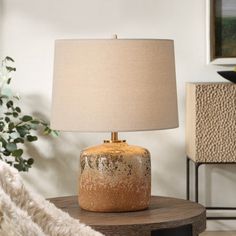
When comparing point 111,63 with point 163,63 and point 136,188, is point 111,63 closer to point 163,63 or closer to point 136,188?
point 163,63

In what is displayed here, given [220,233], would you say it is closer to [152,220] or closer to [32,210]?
[152,220]

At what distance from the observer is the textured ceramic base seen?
241 cm

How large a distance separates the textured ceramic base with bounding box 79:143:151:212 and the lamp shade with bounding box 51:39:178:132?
132mm

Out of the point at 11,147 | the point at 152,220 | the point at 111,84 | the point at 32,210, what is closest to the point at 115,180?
the point at 152,220

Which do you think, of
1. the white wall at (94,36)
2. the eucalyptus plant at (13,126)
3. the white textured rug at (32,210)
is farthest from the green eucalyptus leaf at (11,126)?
the white textured rug at (32,210)

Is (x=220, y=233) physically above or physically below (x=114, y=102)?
below

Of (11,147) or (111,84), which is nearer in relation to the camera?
(111,84)

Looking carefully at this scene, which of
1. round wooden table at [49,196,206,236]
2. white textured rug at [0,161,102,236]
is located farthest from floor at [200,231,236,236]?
white textured rug at [0,161,102,236]

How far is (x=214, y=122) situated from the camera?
309cm

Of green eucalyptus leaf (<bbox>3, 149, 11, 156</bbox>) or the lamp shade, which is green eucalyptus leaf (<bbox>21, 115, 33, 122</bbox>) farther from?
A: the lamp shade

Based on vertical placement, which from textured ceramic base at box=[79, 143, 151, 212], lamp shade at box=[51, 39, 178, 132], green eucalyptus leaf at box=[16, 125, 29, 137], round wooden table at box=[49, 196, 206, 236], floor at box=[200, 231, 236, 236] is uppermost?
lamp shade at box=[51, 39, 178, 132]

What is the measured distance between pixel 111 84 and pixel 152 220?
47cm

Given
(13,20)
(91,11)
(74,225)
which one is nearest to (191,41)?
(91,11)

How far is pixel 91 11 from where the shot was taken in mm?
3338
